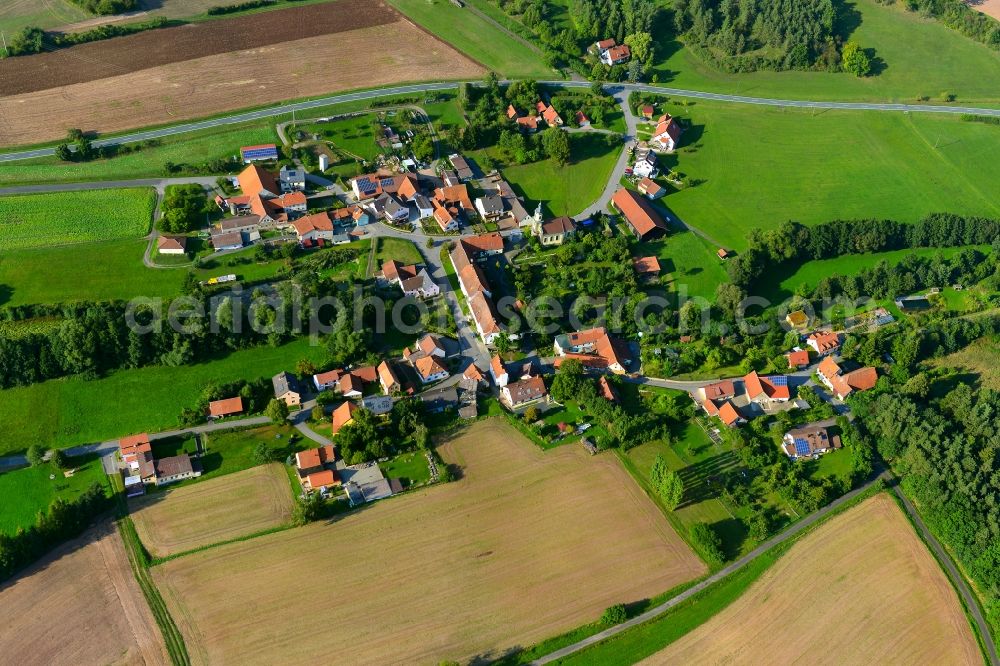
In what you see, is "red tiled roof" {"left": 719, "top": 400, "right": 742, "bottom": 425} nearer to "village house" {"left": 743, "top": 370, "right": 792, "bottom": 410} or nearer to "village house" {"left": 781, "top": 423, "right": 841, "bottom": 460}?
"village house" {"left": 743, "top": 370, "right": 792, "bottom": 410}

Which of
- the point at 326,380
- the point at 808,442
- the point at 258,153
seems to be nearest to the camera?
the point at 808,442

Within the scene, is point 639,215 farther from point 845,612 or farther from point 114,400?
point 114,400

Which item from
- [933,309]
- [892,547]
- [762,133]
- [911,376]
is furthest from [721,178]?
[892,547]

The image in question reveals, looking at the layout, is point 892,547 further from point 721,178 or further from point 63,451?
point 63,451

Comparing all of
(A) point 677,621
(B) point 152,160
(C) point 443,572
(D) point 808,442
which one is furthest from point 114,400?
(D) point 808,442

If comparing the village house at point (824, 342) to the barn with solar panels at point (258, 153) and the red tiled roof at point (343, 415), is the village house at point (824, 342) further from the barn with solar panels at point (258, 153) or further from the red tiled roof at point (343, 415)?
the barn with solar panels at point (258, 153)

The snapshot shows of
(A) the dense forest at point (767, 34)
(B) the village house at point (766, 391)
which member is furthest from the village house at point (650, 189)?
(A) the dense forest at point (767, 34)

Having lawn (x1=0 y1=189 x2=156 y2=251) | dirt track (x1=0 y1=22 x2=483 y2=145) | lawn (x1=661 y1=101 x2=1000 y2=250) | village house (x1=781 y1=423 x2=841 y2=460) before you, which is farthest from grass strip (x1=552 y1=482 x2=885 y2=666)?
dirt track (x1=0 y1=22 x2=483 y2=145)
